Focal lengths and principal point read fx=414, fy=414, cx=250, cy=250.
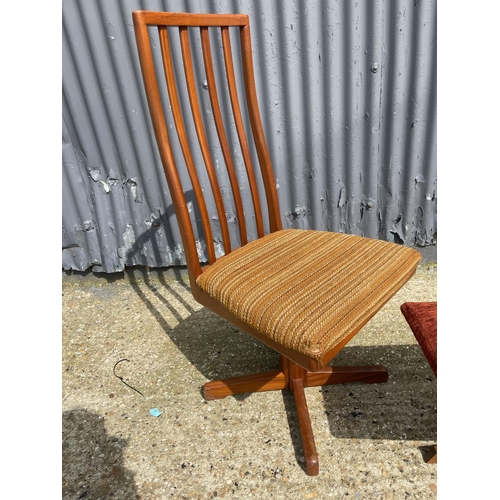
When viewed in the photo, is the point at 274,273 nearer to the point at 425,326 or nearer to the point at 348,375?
the point at 425,326

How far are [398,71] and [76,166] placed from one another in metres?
1.65

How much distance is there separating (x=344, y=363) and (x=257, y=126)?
1031 millimetres

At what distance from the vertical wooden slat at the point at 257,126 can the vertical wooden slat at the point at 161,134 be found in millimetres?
384

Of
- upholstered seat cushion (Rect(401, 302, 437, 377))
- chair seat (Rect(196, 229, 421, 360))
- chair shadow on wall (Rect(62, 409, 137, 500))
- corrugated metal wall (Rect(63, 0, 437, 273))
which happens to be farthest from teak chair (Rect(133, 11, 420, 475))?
corrugated metal wall (Rect(63, 0, 437, 273))

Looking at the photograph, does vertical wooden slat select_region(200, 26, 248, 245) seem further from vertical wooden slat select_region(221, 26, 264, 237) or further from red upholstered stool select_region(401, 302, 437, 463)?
red upholstered stool select_region(401, 302, 437, 463)

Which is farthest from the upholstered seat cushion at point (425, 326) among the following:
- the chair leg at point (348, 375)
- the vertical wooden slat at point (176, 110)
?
the vertical wooden slat at point (176, 110)

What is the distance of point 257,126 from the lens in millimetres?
1473

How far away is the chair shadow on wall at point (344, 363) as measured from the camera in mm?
1434

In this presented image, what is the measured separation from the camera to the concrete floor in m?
1.29

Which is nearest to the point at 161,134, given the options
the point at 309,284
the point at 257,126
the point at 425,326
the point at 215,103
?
the point at 215,103

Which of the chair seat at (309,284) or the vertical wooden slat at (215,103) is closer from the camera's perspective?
the chair seat at (309,284)

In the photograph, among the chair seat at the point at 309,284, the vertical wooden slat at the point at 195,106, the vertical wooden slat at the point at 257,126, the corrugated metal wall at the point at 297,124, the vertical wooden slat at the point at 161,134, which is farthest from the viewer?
the corrugated metal wall at the point at 297,124

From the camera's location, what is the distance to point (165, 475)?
1.33m

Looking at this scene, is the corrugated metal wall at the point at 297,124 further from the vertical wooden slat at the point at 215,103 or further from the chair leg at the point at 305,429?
the chair leg at the point at 305,429
